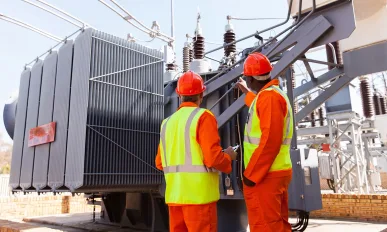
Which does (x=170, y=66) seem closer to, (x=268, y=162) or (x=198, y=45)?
(x=198, y=45)

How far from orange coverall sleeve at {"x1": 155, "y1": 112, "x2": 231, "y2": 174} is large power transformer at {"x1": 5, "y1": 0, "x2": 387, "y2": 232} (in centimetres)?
204

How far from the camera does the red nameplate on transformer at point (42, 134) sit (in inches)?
220

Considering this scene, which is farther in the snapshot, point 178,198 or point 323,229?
point 323,229

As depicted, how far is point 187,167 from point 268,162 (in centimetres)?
73

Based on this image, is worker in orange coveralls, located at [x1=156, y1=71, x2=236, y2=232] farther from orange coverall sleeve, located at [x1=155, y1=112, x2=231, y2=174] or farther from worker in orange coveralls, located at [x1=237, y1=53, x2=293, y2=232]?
worker in orange coveralls, located at [x1=237, y1=53, x2=293, y2=232]

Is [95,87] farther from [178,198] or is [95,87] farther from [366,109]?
[366,109]

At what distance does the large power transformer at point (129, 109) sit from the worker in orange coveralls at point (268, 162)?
199cm

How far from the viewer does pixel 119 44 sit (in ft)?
18.5

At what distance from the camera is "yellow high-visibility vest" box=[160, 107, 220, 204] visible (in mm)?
2799

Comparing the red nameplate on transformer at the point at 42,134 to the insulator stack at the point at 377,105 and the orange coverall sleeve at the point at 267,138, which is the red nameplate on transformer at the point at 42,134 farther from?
the insulator stack at the point at 377,105

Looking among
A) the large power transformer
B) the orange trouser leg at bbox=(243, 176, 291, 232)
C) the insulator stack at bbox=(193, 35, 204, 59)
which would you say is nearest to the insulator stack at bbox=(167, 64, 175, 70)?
the insulator stack at bbox=(193, 35, 204, 59)

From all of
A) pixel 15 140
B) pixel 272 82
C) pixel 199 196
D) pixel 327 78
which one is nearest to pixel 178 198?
pixel 199 196

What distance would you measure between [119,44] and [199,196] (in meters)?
3.73

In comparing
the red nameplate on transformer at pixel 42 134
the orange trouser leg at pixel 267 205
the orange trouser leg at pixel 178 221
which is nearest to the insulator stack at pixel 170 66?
the red nameplate on transformer at pixel 42 134
